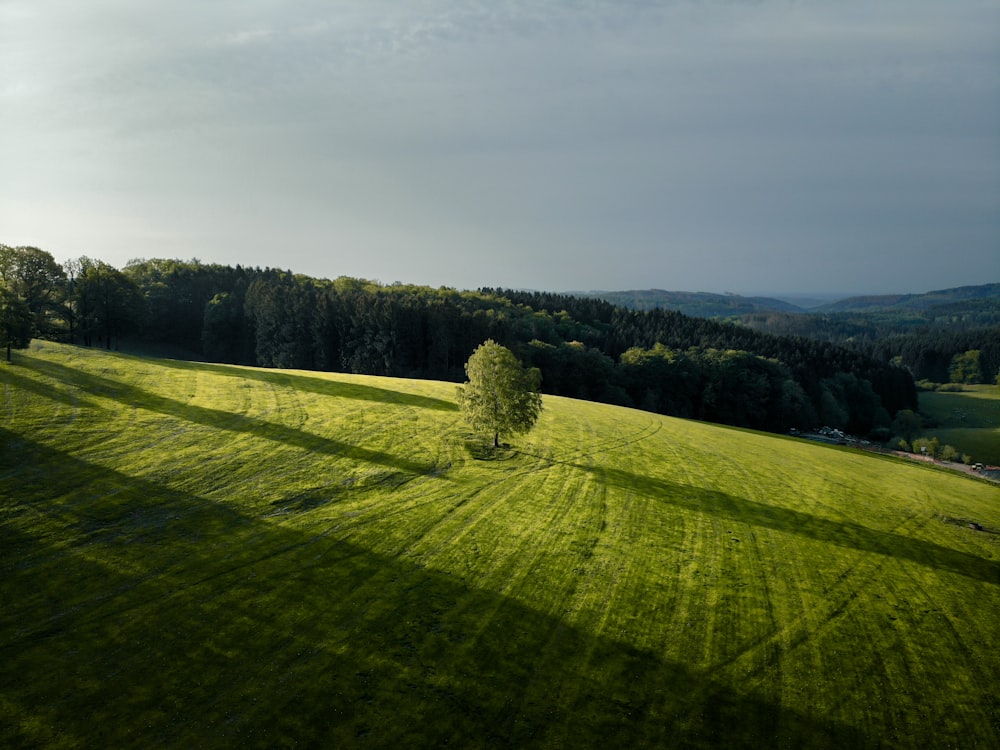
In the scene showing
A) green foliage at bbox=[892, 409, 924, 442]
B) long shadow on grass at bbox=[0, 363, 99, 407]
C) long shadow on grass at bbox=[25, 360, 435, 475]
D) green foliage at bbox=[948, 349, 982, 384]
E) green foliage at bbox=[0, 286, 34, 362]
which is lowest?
green foliage at bbox=[892, 409, 924, 442]

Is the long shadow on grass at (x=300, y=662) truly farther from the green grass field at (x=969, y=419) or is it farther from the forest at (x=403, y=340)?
the green grass field at (x=969, y=419)

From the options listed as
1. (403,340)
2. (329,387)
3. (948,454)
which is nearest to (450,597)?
(329,387)

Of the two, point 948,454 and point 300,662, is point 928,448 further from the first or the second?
point 300,662

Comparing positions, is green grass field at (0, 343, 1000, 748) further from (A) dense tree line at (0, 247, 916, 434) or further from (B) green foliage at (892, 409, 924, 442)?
(B) green foliage at (892, 409, 924, 442)

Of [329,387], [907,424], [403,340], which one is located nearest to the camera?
[329,387]

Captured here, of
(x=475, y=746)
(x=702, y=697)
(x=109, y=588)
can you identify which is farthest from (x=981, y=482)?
(x=109, y=588)

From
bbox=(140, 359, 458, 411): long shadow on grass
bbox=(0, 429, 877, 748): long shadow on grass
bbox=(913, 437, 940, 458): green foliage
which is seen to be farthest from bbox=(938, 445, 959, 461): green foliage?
bbox=(0, 429, 877, 748): long shadow on grass

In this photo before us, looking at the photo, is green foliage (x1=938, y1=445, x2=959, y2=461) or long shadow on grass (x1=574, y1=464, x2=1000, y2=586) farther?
green foliage (x1=938, y1=445, x2=959, y2=461)
